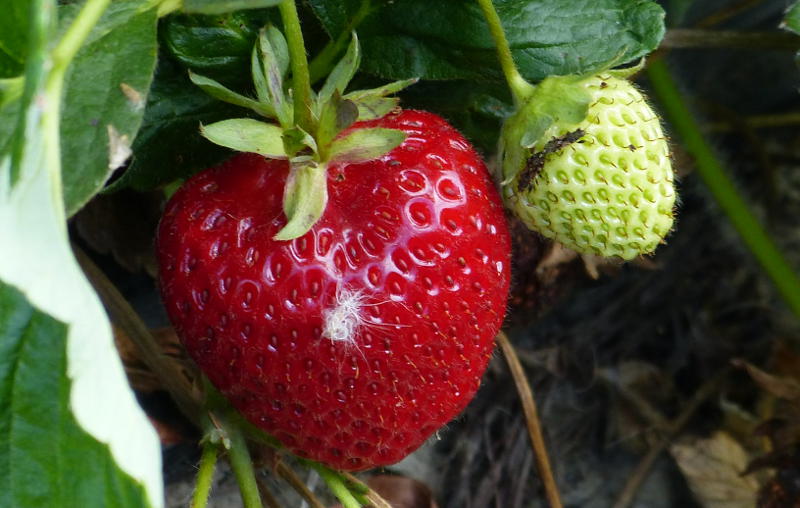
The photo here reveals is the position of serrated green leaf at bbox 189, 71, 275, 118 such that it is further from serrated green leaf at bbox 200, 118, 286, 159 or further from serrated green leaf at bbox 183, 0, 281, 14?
serrated green leaf at bbox 183, 0, 281, 14

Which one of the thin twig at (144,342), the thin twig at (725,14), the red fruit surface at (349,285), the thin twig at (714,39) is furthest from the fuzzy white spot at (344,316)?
the thin twig at (725,14)

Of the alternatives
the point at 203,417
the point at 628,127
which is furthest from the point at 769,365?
the point at 203,417

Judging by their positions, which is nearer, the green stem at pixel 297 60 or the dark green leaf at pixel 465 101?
the green stem at pixel 297 60

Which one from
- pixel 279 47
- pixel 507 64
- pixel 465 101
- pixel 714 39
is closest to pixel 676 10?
pixel 714 39

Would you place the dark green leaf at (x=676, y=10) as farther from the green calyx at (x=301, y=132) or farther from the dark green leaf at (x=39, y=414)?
the dark green leaf at (x=39, y=414)

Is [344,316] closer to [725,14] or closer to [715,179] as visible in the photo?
[715,179]

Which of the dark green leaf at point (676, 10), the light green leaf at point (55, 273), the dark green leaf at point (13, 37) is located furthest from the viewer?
the dark green leaf at point (676, 10)
